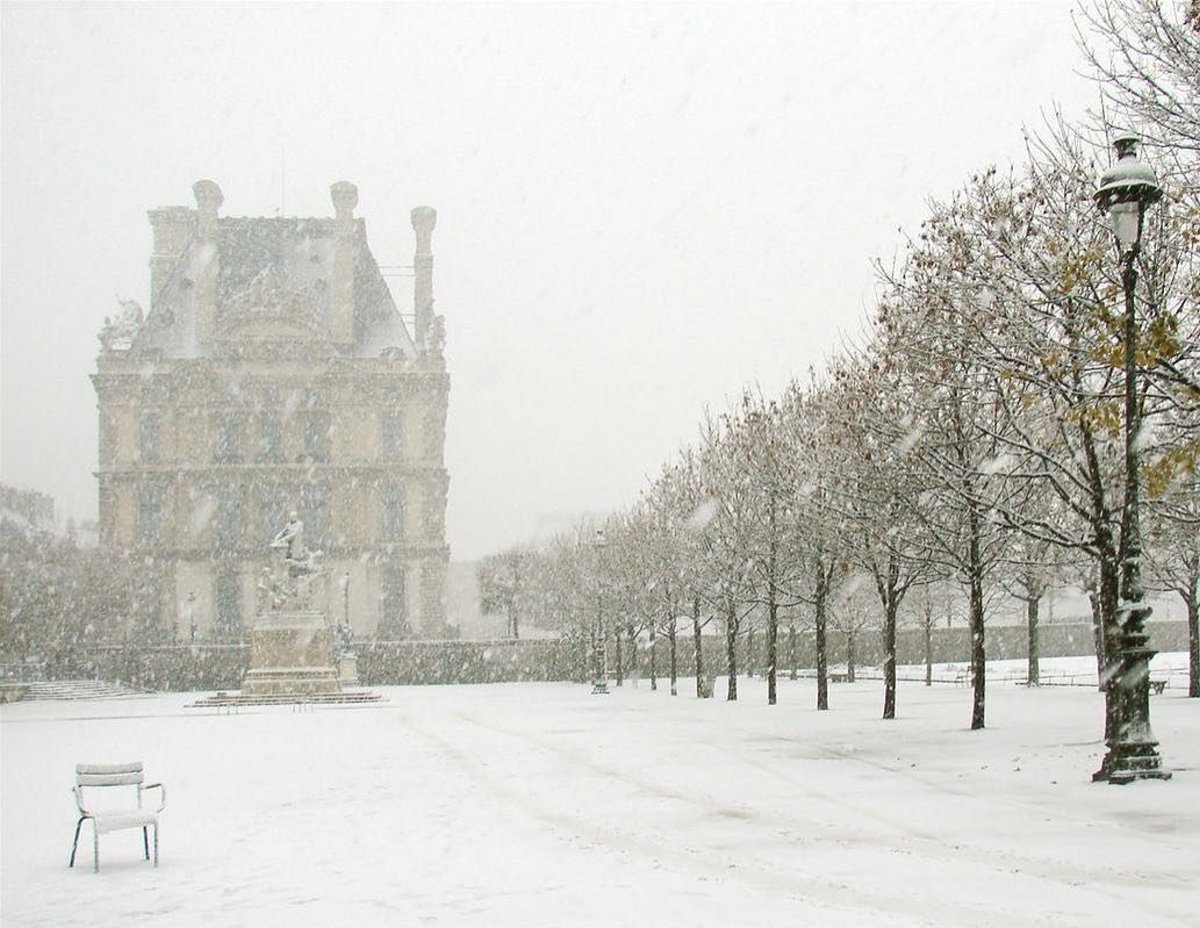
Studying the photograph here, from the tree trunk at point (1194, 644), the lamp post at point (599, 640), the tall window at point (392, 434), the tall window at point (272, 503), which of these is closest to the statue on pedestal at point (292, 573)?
the lamp post at point (599, 640)

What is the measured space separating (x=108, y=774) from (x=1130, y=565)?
10354mm

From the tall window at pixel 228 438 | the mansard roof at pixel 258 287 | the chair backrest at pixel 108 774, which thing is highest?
the mansard roof at pixel 258 287

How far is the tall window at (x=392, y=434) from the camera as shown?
71.8 m

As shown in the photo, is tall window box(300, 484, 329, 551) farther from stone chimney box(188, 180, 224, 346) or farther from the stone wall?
the stone wall

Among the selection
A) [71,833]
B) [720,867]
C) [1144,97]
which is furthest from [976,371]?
[71,833]

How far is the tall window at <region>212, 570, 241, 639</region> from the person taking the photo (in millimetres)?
68125

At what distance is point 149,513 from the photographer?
229ft

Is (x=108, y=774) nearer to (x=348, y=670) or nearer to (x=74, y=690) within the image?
(x=348, y=670)

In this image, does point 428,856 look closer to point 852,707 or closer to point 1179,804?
point 1179,804

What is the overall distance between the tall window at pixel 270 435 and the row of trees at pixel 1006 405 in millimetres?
40116

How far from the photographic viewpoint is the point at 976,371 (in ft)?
62.2

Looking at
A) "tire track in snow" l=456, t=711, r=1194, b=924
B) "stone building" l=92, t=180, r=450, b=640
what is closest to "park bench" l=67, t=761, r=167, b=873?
"tire track in snow" l=456, t=711, r=1194, b=924

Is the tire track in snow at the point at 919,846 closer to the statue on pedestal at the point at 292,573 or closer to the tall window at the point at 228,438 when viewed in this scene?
the statue on pedestal at the point at 292,573

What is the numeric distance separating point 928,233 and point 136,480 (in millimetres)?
58269
